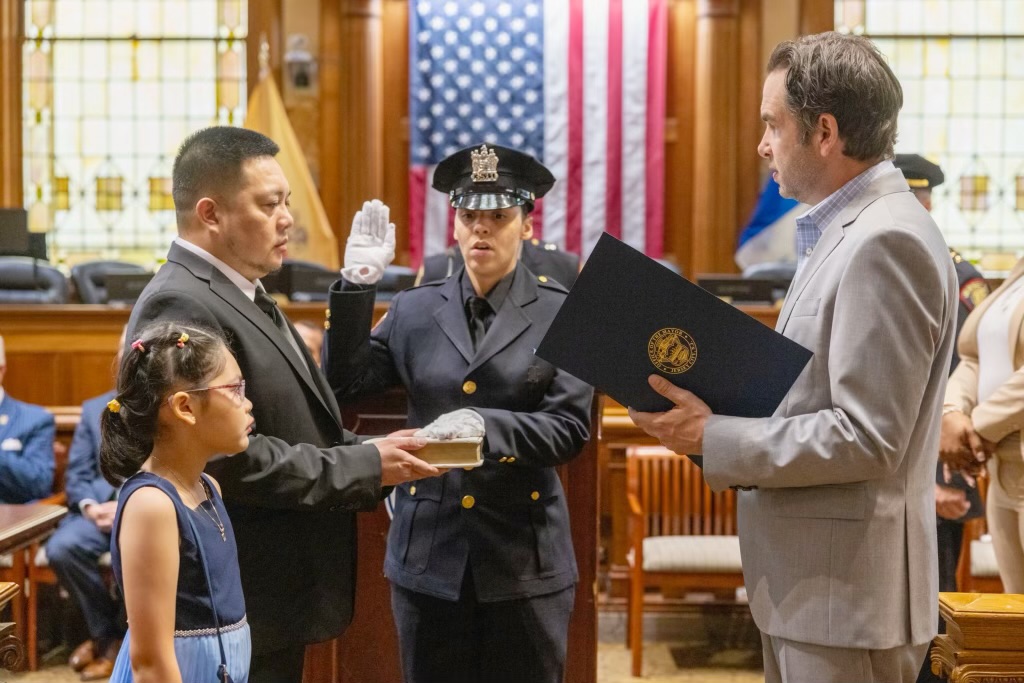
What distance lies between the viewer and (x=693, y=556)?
→ 375 cm

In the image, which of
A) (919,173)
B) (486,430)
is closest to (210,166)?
(486,430)

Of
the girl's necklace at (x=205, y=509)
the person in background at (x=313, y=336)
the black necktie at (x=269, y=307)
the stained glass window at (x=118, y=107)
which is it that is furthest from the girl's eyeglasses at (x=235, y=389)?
the stained glass window at (x=118, y=107)

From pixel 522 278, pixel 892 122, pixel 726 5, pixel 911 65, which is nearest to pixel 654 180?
pixel 726 5

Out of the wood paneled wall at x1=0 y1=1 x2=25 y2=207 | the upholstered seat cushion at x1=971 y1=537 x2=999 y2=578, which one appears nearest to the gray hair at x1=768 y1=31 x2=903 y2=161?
the upholstered seat cushion at x1=971 y1=537 x2=999 y2=578

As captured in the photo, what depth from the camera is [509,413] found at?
2.01m

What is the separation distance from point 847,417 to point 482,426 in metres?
0.67

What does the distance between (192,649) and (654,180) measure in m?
6.18

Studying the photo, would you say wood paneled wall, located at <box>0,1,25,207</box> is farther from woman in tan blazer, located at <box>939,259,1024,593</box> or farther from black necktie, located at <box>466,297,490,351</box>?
woman in tan blazer, located at <box>939,259,1024,593</box>

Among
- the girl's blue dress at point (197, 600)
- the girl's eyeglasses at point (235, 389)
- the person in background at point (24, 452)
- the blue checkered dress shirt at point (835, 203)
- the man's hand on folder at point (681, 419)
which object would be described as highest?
the blue checkered dress shirt at point (835, 203)

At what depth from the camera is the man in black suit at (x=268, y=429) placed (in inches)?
70.1

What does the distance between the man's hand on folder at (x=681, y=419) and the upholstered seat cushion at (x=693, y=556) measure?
217 cm

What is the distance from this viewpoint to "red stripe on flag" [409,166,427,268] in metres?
7.42

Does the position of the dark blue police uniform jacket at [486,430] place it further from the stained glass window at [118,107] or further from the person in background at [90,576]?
the stained glass window at [118,107]

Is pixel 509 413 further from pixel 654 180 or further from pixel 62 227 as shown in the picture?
pixel 62 227
